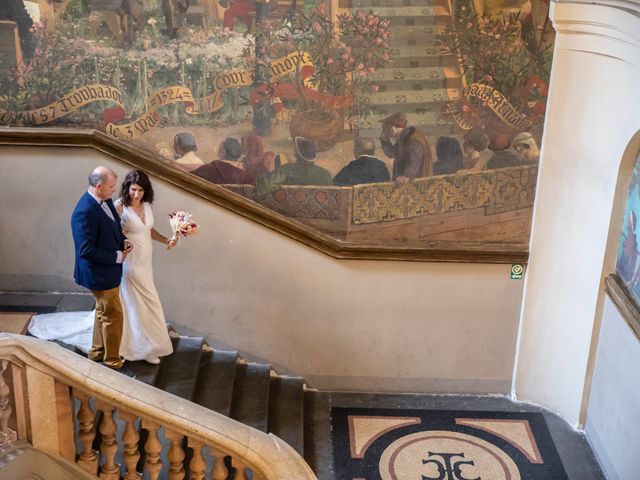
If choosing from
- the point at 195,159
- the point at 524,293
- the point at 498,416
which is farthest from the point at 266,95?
the point at 498,416

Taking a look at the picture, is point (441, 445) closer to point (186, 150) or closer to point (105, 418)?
point (186, 150)

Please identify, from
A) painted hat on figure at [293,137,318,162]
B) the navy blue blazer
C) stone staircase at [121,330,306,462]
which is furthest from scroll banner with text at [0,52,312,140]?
stone staircase at [121,330,306,462]

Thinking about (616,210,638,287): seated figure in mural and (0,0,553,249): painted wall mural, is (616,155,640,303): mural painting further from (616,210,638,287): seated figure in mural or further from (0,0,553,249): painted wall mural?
(0,0,553,249): painted wall mural

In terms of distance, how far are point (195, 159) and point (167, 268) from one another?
121 centimetres

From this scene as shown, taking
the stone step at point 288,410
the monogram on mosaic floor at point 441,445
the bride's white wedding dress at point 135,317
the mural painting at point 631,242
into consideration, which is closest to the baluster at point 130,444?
the bride's white wedding dress at point 135,317

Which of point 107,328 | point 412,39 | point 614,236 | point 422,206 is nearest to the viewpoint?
point 107,328

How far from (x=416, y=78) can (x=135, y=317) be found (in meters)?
3.49

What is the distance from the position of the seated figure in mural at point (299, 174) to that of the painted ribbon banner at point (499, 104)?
5.26 ft

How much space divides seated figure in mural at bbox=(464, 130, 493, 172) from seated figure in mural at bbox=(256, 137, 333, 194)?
4.59 ft

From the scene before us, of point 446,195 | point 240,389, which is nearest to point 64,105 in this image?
point 240,389

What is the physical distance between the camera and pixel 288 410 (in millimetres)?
8555

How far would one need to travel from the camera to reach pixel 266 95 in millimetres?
8375

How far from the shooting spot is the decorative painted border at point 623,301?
7353 millimetres

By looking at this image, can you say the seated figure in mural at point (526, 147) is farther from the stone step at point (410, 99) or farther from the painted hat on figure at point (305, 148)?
the painted hat on figure at point (305, 148)
